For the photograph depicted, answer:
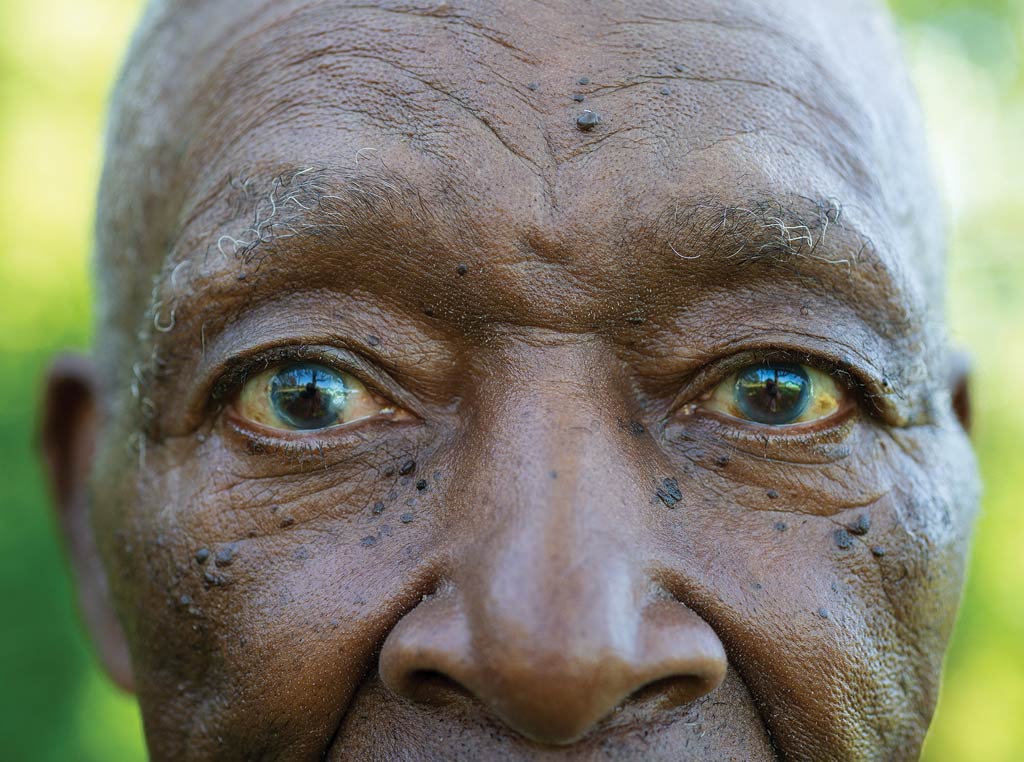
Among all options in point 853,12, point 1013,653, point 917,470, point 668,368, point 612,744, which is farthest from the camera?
point 1013,653

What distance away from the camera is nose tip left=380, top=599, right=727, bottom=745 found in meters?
1.67

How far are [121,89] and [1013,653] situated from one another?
1159 centimetres

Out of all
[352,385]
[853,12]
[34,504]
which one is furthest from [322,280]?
[34,504]

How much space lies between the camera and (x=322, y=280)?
2.09m

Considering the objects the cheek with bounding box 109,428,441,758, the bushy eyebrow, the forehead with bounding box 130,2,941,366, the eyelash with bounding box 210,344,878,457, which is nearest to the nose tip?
the cheek with bounding box 109,428,441,758

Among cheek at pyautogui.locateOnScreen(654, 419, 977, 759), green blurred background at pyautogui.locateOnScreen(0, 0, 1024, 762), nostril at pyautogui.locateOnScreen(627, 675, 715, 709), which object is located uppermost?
green blurred background at pyautogui.locateOnScreen(0, 0, 1024, 762)

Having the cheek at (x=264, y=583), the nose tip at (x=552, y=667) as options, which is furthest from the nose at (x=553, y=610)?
the cheek at (x=264, y=583)

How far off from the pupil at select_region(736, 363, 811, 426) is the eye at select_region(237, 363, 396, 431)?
2.53 feet

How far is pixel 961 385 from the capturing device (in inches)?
119

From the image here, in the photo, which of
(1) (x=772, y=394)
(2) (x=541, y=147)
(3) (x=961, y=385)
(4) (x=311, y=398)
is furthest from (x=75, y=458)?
(3) (x=961, y=385)

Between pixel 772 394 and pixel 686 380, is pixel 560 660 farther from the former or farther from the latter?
pixel 772 394

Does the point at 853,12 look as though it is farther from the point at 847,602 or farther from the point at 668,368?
the point at 847,602

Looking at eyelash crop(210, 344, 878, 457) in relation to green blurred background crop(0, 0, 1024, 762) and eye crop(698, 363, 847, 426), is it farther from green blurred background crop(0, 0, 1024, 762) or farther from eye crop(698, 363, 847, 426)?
green blurred background crop(0, 0, 1024, 762)

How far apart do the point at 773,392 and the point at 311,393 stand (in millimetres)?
1007
